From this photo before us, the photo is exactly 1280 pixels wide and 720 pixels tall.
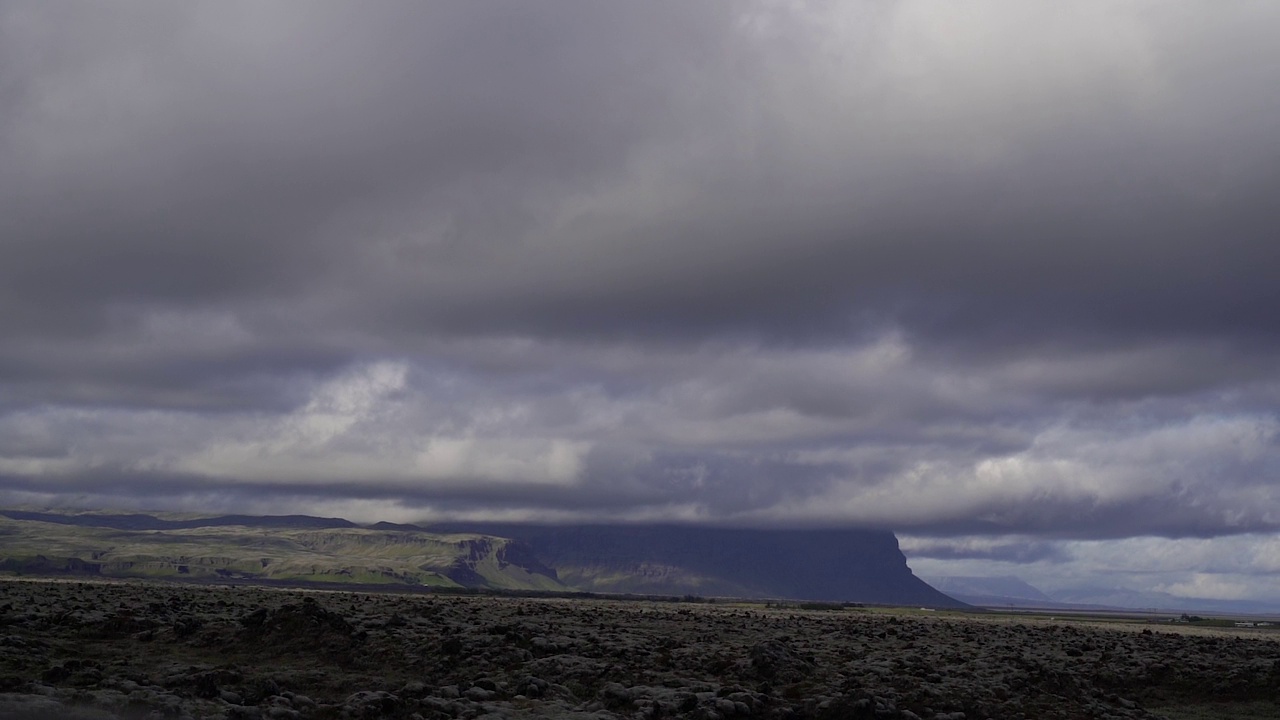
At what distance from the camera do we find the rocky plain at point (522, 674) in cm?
2712

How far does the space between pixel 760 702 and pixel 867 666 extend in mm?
11097

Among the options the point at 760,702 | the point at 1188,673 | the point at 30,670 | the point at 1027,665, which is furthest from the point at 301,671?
the point at 1188,673

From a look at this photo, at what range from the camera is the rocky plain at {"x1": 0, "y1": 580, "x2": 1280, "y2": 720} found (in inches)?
1068

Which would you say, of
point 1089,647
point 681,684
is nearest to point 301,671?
point 681,684

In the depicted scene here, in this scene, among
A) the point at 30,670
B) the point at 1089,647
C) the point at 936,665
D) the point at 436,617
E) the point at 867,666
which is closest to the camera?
the point at 30,670

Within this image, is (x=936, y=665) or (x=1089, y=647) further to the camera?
(x=1089, y=647)

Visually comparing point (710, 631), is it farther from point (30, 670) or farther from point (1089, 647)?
point (30, 670)

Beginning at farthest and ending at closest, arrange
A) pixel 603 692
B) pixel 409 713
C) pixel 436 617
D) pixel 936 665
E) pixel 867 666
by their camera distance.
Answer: pixel 436 617 → pixel 936 665 → pixel 867 666 → pixel 603 692 → pixel 409 713

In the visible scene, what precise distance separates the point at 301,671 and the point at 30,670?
8140mm

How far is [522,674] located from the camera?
111ft

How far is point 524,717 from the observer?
26812 millimetres

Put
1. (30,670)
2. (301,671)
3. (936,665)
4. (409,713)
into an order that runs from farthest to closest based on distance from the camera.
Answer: (936,665)
(301,671)
(30,670)
(409,713)

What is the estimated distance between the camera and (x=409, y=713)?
26.2 m

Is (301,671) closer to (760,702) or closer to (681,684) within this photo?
(681,684)
